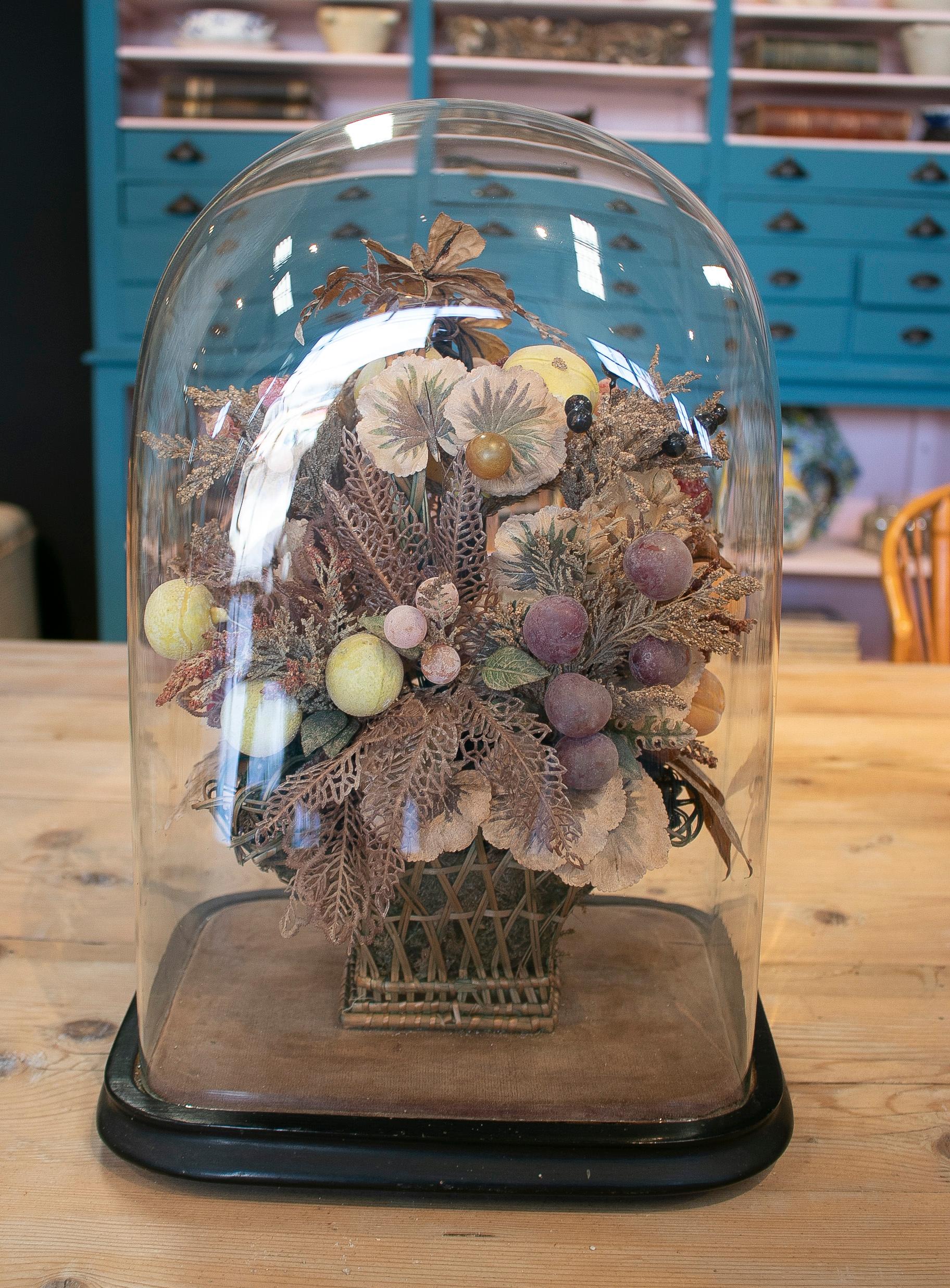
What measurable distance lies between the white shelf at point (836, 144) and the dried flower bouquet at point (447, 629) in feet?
7.22

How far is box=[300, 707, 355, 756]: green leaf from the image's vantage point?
1.59 feet

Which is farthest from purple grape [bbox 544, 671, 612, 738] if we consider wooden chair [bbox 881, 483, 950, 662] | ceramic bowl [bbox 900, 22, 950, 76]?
ceramic bowl [bbox 900, 22, 950, 76]

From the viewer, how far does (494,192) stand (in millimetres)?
604

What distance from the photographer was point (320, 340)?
0.54 metres

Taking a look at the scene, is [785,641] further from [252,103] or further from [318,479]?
[318,479]

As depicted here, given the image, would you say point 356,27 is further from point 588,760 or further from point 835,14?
point 588,760

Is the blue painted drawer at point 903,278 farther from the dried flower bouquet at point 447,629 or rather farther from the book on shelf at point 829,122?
the dried flower bouquet at point 447,629

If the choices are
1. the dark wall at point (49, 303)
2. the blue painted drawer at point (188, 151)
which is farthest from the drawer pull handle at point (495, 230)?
the dark wall at point (49, 303)

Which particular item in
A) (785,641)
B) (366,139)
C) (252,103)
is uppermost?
(252,103)

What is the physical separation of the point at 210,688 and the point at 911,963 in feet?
1.51

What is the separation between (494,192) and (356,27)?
214 cm

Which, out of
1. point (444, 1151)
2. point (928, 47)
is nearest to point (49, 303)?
point (928, 47)

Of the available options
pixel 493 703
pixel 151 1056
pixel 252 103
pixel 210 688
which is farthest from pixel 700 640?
pixel 252 103

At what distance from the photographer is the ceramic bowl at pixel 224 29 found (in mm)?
2422
